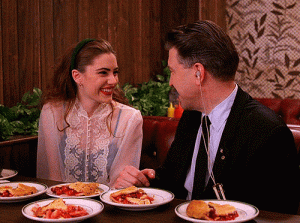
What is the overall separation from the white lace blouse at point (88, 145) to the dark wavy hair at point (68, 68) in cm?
9

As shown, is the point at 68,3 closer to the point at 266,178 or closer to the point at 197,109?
the point at 197,109

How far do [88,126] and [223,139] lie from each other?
111 centimetres

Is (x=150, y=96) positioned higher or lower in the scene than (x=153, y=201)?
lower

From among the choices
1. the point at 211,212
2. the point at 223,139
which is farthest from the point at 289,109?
the point at 211,212

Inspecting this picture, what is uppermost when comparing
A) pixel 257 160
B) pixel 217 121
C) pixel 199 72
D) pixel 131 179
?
pixel 199 72

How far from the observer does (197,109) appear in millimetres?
1829

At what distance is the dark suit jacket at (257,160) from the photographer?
156 centimetres

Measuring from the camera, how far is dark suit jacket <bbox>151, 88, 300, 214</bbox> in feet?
5.13

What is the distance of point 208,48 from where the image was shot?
5.61 ft

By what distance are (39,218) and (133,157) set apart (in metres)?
1.35

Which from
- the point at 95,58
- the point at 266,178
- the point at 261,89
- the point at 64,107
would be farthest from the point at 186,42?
the point at 261,89

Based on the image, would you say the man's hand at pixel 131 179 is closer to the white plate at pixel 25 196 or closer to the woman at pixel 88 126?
the white plate at pixel 25 196

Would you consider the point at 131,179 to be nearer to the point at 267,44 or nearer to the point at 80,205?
the point at 80,205

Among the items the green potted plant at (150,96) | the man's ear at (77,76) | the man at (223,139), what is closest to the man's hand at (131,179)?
the man at (223,139)
